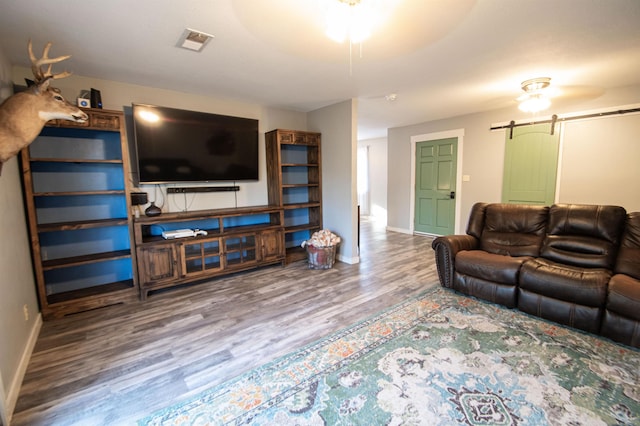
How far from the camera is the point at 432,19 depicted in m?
1.95

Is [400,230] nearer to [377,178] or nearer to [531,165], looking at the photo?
[377,178]

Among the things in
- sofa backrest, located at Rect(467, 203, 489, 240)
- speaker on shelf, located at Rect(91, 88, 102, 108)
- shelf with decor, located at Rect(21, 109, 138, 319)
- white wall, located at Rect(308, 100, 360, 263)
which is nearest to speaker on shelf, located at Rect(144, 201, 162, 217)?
shelf with decor, located at Rect(21, 109, 138, 319)

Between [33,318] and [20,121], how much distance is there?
1.72m

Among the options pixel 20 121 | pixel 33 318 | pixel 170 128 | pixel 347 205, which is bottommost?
pixel 33 318

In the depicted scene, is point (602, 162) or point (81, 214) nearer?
point (81, 214)

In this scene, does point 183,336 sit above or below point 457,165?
below

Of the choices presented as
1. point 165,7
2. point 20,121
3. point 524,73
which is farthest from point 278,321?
point 524,73

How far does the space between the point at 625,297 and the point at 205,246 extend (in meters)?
3.92

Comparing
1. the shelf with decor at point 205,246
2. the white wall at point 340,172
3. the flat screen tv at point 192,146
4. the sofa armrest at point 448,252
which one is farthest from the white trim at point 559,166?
the flat screen tv at point 192,146

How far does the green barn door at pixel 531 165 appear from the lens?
14.2 feet

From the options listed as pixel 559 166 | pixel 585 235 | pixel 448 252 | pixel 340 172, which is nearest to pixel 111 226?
pixel 340 172

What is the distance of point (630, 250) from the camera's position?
2506 mm

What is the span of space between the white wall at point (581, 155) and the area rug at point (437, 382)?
2.75 metres

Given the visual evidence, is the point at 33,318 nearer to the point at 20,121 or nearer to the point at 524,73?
the point at 20,121
